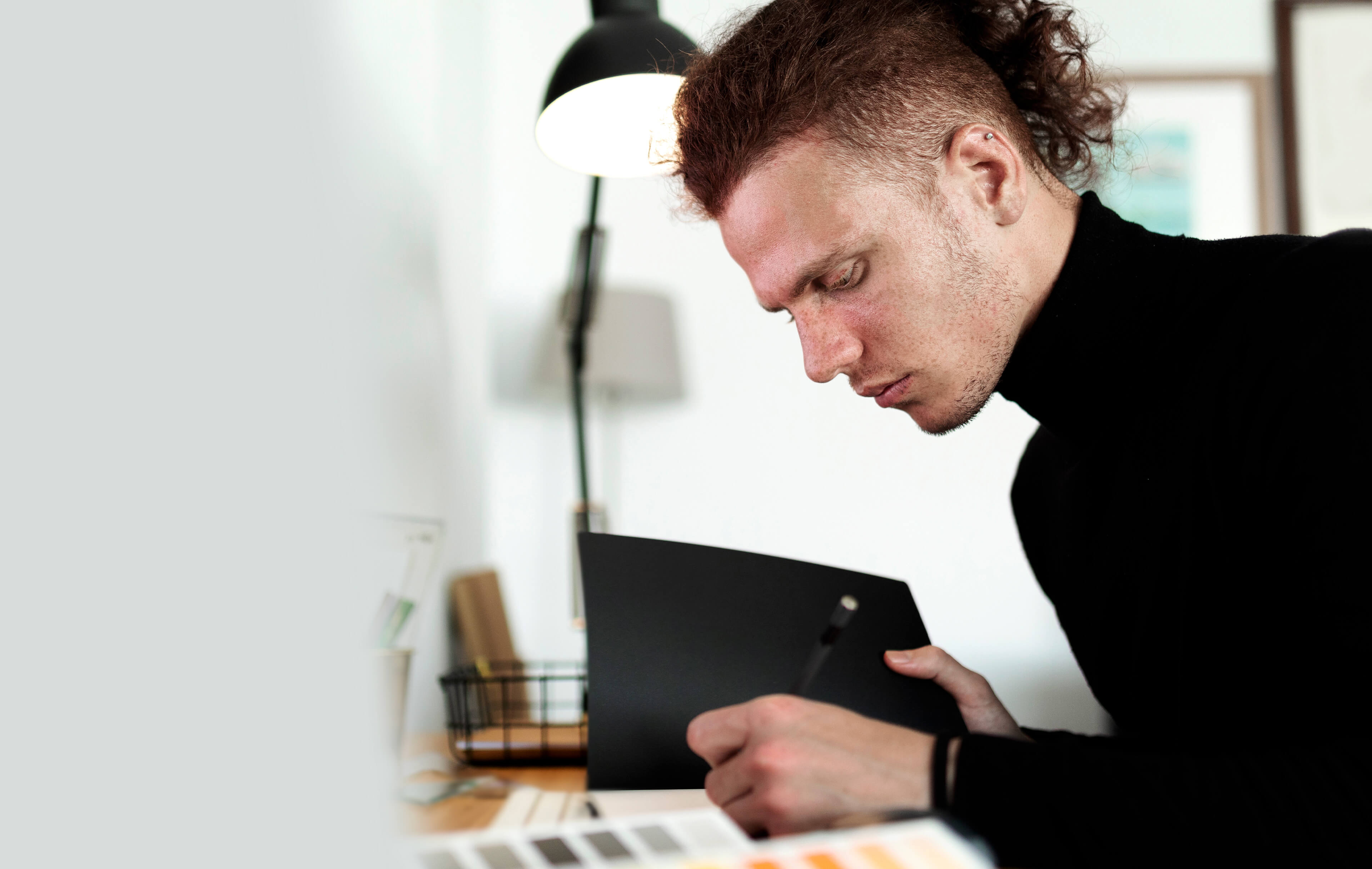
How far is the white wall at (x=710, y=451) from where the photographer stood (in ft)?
5.79

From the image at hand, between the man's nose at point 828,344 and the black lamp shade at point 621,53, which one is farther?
the black lamp shade at point 621,53

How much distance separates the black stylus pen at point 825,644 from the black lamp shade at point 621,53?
2.09ft

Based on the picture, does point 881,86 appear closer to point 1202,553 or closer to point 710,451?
point 1202,553

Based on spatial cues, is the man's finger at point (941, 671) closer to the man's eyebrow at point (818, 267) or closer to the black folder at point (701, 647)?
the black folder at point (701, 647)

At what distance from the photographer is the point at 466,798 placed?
0.77 meters

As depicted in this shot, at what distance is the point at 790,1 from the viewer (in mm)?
933

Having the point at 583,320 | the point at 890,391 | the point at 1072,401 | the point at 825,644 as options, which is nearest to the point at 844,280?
the point at 890,391

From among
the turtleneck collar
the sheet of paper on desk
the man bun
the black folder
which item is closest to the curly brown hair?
the man bun

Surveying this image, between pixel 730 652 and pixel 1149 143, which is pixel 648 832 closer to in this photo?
pixel 730 652

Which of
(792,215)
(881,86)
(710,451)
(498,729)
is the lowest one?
(498,729)

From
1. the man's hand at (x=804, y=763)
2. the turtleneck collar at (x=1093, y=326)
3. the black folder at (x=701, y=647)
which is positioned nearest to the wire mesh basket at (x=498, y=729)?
the black folder at (x=701, y=647)

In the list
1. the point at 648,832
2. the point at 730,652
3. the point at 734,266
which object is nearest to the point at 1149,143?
the point at 734,266

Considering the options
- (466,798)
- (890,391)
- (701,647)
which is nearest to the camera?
(701,647)

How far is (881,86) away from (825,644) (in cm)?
52
